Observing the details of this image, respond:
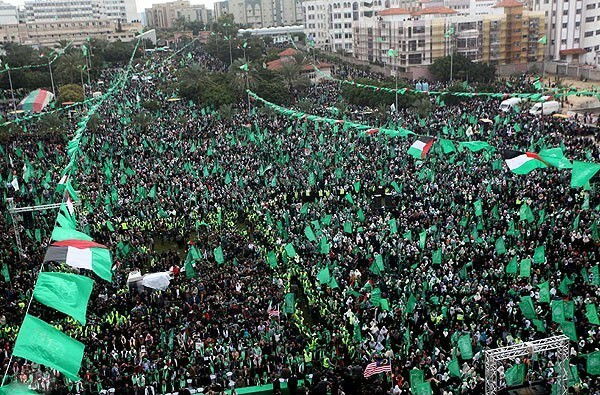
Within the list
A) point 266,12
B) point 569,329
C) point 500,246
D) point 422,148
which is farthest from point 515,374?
point 266,12

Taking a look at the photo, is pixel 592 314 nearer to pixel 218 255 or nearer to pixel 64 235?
pixel 218 255

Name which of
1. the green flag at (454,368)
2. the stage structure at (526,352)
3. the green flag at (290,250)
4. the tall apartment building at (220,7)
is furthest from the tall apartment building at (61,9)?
the stage structure at (526,352)

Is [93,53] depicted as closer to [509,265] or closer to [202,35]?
[202,35]

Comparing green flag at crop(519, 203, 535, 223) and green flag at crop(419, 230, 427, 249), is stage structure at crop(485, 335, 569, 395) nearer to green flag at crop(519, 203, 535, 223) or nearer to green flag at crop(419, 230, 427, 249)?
green flag at crop(419, 230, 427, 249)

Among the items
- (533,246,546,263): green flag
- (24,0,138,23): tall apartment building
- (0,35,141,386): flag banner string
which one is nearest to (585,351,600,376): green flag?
(533,246,546,263): green flag

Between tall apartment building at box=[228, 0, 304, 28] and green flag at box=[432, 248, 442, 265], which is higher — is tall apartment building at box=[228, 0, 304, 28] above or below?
above

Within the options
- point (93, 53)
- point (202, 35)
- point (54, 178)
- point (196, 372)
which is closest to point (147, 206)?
point (54, 178)

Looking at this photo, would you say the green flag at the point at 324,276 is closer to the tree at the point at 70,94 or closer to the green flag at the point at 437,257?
the green flag at the point at 437,257
